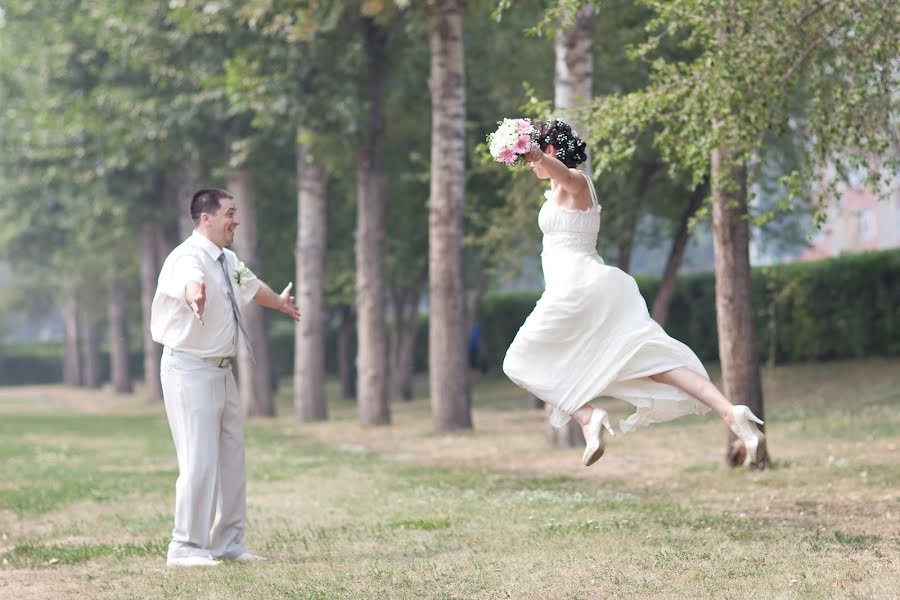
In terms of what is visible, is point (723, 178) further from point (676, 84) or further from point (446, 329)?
point (446, 329)

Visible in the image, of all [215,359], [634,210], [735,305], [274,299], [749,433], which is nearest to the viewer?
[749,433]

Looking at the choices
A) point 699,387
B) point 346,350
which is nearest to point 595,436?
point 699,387

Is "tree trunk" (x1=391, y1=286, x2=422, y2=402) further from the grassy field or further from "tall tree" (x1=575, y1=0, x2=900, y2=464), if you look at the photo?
"tall tree" (x1=575, y1=0, x2=900, y2=464)

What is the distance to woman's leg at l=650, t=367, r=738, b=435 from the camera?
8.39 meters

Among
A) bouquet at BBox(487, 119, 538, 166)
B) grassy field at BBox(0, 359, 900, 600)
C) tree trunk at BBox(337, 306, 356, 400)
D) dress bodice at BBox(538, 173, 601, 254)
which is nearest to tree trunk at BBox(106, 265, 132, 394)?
tree trunk at BBox(337, 306, 356, 400)

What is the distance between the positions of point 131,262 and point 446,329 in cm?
2760

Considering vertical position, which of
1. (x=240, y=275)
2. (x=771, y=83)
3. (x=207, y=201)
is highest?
(x=771, y=83)

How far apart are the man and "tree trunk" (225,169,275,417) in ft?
71.7

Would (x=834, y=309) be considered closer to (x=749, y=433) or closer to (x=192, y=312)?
(x=749, y=433)

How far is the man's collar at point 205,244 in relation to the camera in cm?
927

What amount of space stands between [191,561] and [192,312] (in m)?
1.61

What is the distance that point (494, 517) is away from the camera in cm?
1112

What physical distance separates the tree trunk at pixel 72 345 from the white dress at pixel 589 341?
50.8 metres

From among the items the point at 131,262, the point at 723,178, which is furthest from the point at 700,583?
the point at 131,262
